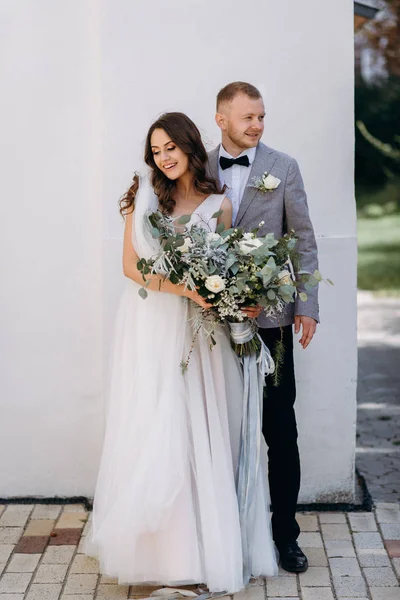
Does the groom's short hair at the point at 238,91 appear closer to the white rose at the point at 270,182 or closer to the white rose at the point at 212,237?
the white rose at the point at 270,182

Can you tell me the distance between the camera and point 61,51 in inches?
179

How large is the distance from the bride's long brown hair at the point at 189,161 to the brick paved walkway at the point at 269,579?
61.9 inches

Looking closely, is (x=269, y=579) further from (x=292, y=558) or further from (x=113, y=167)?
(x=113, y=167)

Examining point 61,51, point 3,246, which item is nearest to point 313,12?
point 61,51

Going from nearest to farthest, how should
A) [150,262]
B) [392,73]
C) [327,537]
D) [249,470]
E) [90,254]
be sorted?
[150,262]
[249,470]
[327,537]
[90,254]
[392,73]

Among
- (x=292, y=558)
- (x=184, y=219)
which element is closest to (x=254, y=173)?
(x=184, y=219)

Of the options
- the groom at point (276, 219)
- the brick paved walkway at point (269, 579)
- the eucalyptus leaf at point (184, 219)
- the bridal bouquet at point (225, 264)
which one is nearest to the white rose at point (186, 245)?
the bridal bouquet at point (225, 264)

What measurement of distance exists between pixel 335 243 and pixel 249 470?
1265mm

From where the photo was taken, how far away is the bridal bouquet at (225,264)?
3479 mm

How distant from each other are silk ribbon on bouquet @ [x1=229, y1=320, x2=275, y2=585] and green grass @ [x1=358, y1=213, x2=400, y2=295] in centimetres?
793

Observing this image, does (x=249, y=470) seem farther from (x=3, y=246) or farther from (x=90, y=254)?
(x=3, y=246)

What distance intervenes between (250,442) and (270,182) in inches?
42.2

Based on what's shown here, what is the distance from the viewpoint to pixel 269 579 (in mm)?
3945

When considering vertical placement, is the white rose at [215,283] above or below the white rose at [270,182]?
below
